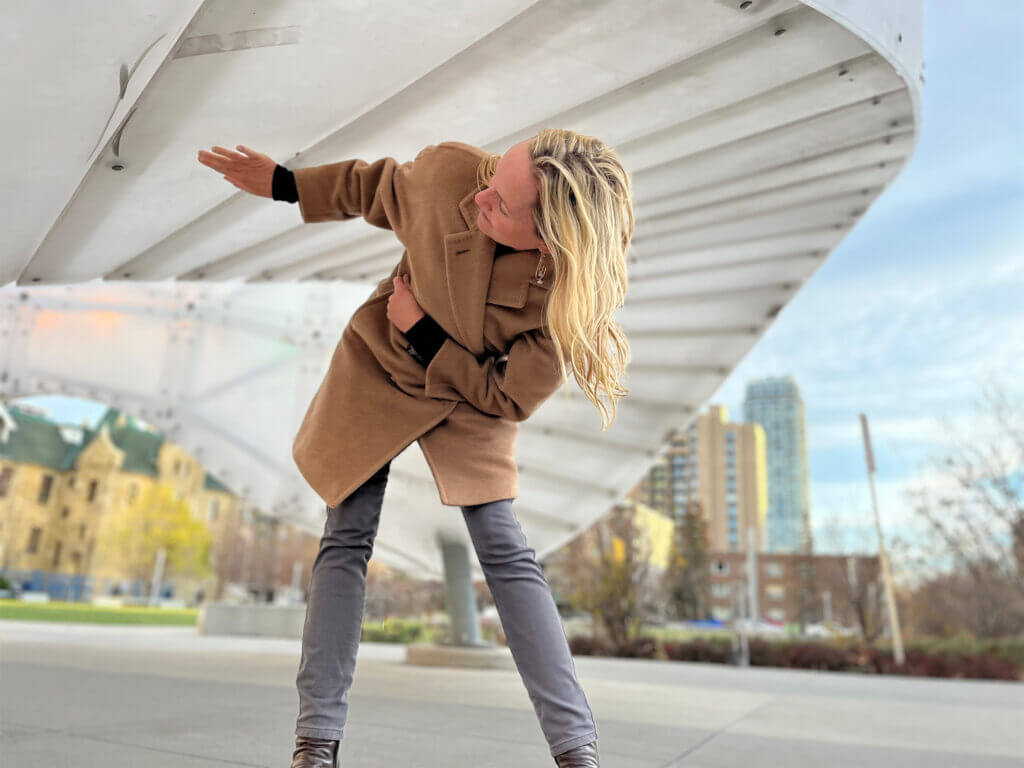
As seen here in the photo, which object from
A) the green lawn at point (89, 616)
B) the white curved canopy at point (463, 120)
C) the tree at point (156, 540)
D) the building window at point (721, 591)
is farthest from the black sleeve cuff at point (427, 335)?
the building window at point (721, 591)

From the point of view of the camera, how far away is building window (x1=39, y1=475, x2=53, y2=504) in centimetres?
5703

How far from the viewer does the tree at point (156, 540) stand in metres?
45.7

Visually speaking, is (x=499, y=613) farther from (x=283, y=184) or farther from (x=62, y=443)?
(x=62, y=443)

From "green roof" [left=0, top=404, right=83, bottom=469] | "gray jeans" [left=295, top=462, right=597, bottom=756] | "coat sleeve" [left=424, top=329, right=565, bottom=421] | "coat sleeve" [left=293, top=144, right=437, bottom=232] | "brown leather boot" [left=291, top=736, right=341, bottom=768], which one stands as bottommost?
"brown leather boot" [left=291, top=736, right=341, bottom=768]

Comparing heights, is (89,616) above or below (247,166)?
below

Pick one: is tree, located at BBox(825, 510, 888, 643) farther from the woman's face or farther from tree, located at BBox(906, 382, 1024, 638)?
the woman's face

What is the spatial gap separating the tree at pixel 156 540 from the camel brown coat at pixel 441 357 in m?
48.7

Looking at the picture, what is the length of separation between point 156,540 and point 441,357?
49.5 meters

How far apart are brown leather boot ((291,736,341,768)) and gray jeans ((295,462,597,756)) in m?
0.01

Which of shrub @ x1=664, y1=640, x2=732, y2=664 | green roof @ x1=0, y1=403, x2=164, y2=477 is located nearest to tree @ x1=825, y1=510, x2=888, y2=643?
shrub @ x1=664, y1=640, x2=732, y2=664

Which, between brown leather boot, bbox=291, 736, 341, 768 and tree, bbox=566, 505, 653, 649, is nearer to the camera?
brown leather boot, bbox=291, 736, 341, 768

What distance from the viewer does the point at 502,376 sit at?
1914mm

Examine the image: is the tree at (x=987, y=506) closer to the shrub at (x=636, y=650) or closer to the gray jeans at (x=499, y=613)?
the shrub at (x=636, y=650)

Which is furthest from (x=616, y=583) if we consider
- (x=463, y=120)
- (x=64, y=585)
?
(x=64, y=585)
